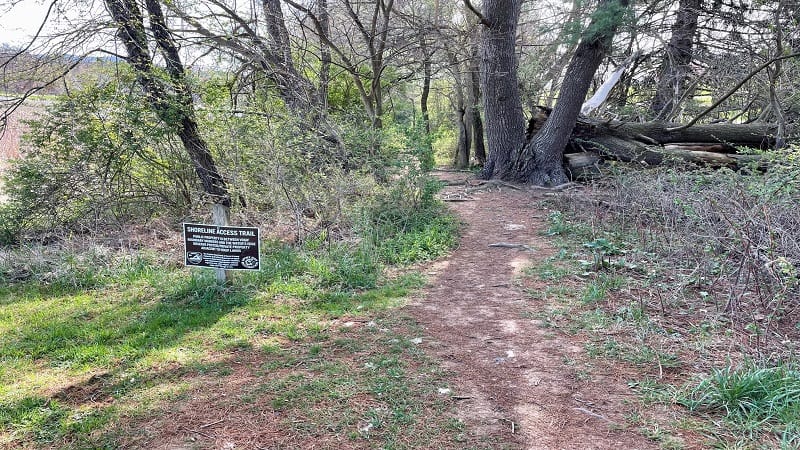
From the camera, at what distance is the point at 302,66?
30.7 feet

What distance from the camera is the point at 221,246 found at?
4.74m

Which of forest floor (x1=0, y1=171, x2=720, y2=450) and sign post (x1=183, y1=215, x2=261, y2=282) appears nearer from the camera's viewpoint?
forest floor (x1=0, y1=171, x2=720, y2=450)

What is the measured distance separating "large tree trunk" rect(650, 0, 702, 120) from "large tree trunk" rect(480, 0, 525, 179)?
311 cm

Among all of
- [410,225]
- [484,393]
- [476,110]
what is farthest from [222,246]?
[476,110]

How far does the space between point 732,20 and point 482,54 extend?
5015 mm

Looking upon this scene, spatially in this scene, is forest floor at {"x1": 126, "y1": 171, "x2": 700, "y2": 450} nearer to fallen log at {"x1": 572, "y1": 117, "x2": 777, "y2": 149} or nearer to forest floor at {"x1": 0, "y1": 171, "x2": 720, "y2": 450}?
forest floor at {"x1": 0, "y1": 171, "x2": 720, "y2": 450}

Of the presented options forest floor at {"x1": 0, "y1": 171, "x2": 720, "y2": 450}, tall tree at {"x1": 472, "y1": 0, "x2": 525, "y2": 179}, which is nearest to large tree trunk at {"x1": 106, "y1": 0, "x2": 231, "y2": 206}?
forest floor at {"x1": 0, "y1": 171, "x2": 720, "y2": 450}

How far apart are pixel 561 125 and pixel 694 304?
7025 mm

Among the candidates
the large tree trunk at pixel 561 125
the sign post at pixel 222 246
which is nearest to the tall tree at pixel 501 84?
the large tree trunk at pixel 561 125

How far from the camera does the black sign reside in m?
4.70

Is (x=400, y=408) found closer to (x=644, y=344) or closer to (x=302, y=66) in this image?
(x=644, y=344)

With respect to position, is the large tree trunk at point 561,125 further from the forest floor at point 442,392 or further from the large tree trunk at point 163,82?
the large tree trunk at point 163,82

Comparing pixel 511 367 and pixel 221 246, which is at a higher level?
pixel 221 246

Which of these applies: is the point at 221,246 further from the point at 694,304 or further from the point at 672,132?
the point at 672,132
